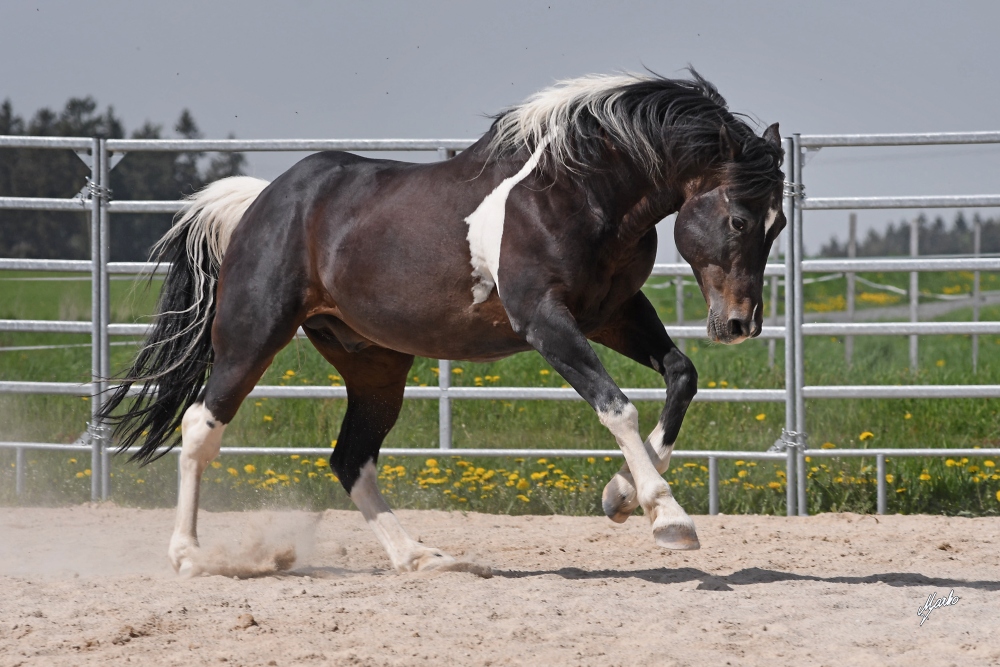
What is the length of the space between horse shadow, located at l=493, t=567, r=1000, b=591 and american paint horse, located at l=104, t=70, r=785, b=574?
0.47 meters

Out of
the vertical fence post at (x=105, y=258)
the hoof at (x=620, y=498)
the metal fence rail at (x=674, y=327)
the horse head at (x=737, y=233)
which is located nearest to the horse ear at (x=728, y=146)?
the horse head at (x=737, y=233)

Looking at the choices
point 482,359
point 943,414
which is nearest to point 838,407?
point 943,414

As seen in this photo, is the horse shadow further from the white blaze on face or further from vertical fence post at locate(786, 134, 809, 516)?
vertical fence post at locate(786, 134, 809, 516)

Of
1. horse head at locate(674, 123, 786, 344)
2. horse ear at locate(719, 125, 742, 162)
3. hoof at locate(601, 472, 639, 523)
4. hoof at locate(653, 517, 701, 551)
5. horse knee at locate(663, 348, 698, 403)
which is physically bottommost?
hoof at locate(653, 517, 701, 551)

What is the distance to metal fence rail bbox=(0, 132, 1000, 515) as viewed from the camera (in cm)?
532

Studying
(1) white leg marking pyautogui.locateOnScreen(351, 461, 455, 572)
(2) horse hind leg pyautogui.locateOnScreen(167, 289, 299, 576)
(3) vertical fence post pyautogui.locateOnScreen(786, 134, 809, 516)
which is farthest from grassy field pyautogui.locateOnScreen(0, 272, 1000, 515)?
(1) white leg marking pyautogui.locateOnScreen(351, 461, 455, 572)

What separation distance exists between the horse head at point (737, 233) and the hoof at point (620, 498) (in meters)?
0.56

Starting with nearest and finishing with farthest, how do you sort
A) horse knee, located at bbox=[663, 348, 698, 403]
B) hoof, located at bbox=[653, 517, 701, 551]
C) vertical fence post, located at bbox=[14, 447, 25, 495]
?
hoof, located at bbox=[653, 517, 701, 551]
horse knee, located at bbox=[663, 348, 698, 403]
vertical fence post, located at bbox=[14, 447, 25, 495]

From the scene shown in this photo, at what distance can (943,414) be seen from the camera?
6309mm

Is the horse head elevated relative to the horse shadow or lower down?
elevated

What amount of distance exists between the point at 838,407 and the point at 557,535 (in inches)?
83.7

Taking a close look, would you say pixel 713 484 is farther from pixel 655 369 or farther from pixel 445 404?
pixel 655 369

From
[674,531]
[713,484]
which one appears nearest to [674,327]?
[713,484]

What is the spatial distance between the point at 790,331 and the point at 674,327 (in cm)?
60
